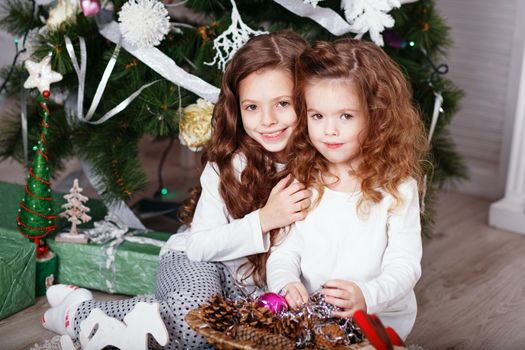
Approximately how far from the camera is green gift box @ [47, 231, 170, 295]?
6.23ft

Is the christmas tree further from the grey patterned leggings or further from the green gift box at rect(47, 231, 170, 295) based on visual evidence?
the grey patterned leggings

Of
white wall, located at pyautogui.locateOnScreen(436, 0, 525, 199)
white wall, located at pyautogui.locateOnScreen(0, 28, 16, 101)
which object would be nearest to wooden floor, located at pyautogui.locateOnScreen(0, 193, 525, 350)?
white wall, located at pyautogui.locateOnScreen(436, 0, 525, 199)

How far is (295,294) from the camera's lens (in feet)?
4.78

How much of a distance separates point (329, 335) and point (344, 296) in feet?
0.27

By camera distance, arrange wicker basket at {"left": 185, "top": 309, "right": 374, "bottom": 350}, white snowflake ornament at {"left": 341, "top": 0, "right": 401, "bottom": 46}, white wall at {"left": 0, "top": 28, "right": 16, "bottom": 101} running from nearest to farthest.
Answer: wicker basket at {"left": 185, "top": 309, "right": 374, "bottom": 350} → white snowflake ornament at {"left": 341, "top": 0, "right": 401, "bottom": 46} → white wall at {"left": 0, "top": 28, "right": 16, "bottom": 101}

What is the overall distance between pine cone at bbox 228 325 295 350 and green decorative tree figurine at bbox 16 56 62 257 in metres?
0.71

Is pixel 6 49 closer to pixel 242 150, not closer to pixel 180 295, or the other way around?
pixel 242 150

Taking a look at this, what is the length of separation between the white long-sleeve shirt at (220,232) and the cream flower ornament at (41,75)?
1.45 ft

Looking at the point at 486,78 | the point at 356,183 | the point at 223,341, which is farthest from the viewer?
the point at 486,78

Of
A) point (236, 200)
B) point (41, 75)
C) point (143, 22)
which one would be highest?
point (143, 22)

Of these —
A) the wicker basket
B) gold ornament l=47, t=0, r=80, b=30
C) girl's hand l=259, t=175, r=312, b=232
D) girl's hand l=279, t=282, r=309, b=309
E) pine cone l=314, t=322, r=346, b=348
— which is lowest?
pine cone l=314, t=322, r=346, b=348

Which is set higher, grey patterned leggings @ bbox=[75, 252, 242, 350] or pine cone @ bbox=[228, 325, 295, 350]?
pine cone @ bbox=[228, 325, 295, 350]

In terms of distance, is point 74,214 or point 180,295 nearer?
point 180,295

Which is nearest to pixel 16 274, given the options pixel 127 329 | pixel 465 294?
pixel 127 329
